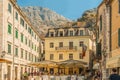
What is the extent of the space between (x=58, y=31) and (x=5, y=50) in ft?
128

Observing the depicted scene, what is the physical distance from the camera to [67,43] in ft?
250

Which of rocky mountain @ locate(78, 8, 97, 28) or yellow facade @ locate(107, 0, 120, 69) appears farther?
rocky mountain @ locate(78, 8, 97, 28)

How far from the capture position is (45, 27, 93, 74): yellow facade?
7481 centimetres

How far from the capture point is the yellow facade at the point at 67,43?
245 feet

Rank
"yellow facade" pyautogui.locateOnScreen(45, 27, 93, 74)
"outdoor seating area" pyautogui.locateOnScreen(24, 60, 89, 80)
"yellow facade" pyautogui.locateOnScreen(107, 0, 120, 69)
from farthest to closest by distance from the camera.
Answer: "yellow facade" pyautogui.locateOnScreen(45, 27, 93, 74) < "outdoor seating area" pyautogui.locateOnScreen(24, 60, 89, 80) < "yellow facade" pyautogui.locateOnScreen(107, 0, 120, 69)

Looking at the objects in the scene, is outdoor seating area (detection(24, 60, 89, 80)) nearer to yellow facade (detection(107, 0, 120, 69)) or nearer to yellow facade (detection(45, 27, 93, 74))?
yellow facade (detection(45, 27, 93, 74))

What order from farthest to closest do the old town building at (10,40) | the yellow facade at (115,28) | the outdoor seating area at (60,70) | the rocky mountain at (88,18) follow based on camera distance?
1. the rocky mountain at (88,18)
2. the outdoor seating area at (60,70)
3. the old town building at (10,40)
4. the yellow facade at (115,28)

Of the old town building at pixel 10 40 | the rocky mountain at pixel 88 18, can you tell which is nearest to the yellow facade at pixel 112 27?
the old town building at pixel 10 40

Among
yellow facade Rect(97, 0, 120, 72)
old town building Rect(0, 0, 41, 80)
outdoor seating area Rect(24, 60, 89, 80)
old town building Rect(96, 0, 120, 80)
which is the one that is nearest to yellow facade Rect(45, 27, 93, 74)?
outdoor seating area Rect(24, 60, 89, 80)

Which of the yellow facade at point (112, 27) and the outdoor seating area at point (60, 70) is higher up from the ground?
the yellow facade at point (112, 27)

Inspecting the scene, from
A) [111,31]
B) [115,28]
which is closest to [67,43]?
[111,31]

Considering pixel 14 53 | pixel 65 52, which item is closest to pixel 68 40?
pixel 65 52

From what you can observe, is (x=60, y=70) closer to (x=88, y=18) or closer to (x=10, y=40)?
(x=10, y=40)

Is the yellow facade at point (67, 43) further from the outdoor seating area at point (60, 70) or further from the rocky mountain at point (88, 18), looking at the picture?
the rocky mountain at point (88, 18)
